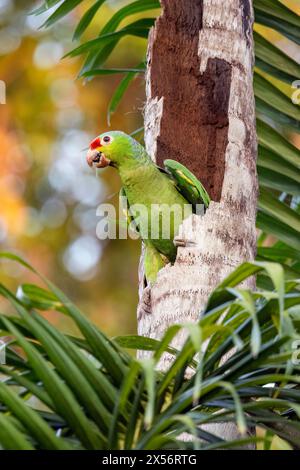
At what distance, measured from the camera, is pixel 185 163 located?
2566 mm

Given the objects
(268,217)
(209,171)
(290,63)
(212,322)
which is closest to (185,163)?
(209,171)

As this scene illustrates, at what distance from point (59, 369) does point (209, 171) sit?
1.19m

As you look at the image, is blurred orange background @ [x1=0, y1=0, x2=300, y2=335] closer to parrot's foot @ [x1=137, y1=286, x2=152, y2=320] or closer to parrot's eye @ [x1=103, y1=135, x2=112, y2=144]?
parrot's eye @ [x1=103, y1=135, x2=112, y2=144]

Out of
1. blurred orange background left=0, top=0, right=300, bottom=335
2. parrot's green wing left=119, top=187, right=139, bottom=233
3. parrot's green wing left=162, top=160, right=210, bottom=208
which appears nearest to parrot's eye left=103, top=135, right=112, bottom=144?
parrot's green wing left=119, top=187, right=139, bottom=233

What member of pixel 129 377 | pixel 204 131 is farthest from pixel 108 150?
pixel 129 377

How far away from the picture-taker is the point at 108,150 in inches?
119

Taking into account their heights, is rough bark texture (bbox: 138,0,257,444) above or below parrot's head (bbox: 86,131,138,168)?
below

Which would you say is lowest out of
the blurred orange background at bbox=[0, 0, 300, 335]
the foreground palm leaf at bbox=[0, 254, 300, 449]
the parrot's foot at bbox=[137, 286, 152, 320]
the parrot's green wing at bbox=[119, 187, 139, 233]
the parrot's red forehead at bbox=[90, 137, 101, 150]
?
the foreground palm leaf at bbox=[0, 254, 300, 449]

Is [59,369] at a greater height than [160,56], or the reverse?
[160,56]

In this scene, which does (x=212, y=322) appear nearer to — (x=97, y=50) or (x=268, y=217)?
(x=268, y=217)

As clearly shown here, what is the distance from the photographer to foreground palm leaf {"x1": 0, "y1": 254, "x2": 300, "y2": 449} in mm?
1270

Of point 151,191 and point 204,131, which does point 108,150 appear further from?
point 204,131

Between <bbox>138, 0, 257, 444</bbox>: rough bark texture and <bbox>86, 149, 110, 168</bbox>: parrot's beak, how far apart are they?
0.43 metres

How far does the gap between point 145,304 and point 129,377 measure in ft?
3.14
